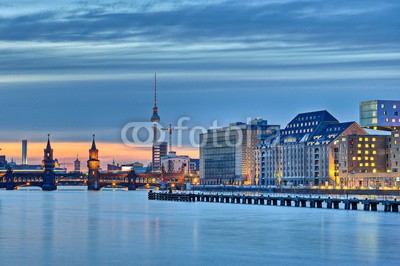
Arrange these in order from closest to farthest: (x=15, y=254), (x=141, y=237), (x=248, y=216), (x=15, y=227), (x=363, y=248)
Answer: (x=15, y=254)
(x=363, y=248)
(x=141, y=237)
(x=15, y=227)
(x=248, y=216)

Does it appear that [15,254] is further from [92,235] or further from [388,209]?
[388,209]

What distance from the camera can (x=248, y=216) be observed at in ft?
442

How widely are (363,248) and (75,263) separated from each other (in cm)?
2882

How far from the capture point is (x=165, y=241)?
8950 cm

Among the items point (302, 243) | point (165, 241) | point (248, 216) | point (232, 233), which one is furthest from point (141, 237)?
point (248, 216)

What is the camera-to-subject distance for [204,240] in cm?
9031

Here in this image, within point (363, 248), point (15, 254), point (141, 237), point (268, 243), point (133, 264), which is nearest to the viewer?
point (133, 264)

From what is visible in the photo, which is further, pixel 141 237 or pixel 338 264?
pixel 141 237

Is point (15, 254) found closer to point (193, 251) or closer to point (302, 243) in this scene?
point (193, 251)

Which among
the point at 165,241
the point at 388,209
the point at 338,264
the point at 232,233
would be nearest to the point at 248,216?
the point at 388,209

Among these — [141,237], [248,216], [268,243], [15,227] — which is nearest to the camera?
[268,243]

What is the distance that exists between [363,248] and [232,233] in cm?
2089

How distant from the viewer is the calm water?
7406 centimetres

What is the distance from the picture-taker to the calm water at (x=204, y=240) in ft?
243
